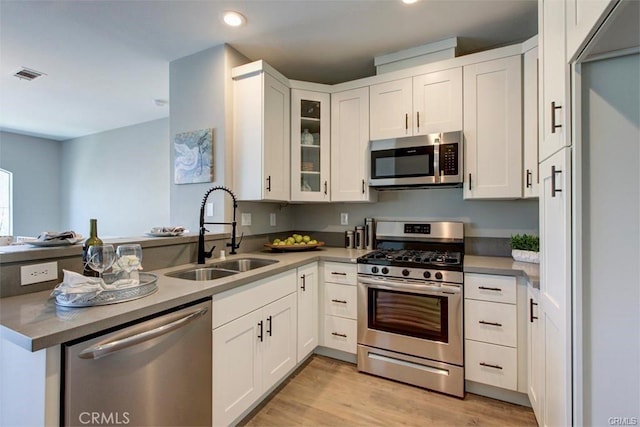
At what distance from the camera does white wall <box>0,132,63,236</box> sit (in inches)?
197

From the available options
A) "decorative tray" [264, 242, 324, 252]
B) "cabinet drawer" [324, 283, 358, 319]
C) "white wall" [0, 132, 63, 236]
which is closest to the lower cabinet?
"cabinet drawer" [324, 283, 358, 319]

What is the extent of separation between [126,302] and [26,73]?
3299mm

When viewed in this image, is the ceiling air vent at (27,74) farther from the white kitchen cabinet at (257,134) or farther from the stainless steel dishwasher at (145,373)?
the stainless steel dishwasher at (145,373)

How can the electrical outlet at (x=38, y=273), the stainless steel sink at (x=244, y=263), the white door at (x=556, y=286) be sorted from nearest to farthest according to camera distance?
the white door at (x=556, y=286) → the electrical outlet at (x=38, y=273) → the stainless steel sink at (x=244, y=263)

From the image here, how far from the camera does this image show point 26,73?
2906 millimetres

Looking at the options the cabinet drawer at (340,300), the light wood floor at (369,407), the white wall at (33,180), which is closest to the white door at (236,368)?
the light wood floor at (369,407)

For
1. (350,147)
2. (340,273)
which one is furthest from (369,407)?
(350,147)

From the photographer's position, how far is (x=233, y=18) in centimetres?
208

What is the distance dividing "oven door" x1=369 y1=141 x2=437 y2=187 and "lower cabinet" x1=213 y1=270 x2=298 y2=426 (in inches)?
44.6

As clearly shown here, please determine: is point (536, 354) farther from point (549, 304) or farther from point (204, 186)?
point (204, 186)

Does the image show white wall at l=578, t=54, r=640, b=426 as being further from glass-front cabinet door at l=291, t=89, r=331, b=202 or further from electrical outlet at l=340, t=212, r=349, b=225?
electrical outlet at l=340, t=212, r=349, b=225

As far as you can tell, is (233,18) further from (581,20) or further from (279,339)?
(279,339)

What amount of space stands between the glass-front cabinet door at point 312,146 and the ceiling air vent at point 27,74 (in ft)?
8.74

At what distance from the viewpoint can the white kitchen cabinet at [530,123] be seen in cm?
200
